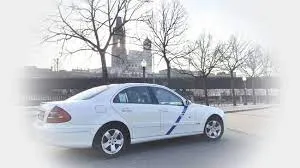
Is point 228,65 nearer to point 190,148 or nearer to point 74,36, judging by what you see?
point 74,36

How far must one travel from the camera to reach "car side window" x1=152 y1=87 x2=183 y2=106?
25.5 ft

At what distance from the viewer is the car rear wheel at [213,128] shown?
27.8 feet

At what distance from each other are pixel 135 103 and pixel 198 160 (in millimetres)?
1720

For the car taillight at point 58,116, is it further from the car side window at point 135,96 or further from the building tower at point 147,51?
the building tower at point 147,51

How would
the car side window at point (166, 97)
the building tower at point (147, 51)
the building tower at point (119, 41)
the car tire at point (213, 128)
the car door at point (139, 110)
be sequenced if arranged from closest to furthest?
1. the car door at point (139, 110)
2. the car side window at point (166, 97)
3. the car tire at point (213, 128)
4. the building tower at point (119, 41)
5. the building tower at point (147, 51)

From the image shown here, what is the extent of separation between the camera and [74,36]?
20172 millimetres

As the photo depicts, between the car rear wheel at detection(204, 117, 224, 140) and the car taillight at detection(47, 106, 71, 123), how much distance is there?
341 cm

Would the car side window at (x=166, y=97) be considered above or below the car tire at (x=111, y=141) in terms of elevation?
above

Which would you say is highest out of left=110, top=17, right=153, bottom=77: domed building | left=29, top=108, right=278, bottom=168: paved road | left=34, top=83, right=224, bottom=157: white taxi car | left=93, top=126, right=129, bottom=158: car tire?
left=110, top=17, right=153, bottom=77: domed building

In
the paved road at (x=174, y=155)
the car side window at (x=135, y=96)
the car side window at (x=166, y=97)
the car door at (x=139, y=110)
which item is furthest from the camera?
the car side window at (x=166, y=97)

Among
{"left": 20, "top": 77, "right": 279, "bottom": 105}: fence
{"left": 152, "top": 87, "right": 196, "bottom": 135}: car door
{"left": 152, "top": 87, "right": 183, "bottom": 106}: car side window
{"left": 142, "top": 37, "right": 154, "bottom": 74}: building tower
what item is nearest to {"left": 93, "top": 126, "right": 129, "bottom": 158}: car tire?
{"left": 152, "top": 87, "right": 196, "bottom": 135}: car door

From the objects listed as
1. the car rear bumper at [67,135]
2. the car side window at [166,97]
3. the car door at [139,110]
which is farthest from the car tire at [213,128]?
the car rear bumper at [67,135]

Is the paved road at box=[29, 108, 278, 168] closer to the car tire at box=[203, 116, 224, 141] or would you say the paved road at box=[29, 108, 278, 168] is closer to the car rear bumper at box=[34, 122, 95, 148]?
the car tire at box=[203, 116, 224, 141]

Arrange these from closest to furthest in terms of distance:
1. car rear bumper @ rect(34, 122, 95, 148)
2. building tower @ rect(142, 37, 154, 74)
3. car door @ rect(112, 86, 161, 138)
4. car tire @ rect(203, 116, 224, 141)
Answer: car rear bumper @ rect(34, 122, 95, 148) → car door @ rect(112, 86, 161, 138) → car tire @ rect(203, 116, 224, 141) → building tower @ rect(142, 37, 154, 74)
